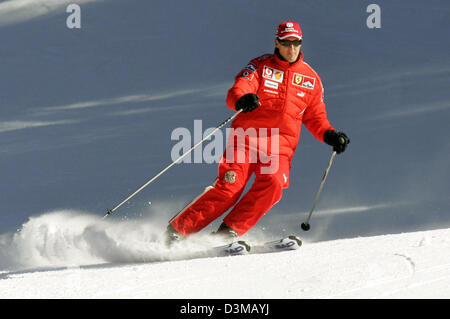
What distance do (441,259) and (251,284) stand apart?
1.37 metres

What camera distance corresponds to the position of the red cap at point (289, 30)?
21.0 ft

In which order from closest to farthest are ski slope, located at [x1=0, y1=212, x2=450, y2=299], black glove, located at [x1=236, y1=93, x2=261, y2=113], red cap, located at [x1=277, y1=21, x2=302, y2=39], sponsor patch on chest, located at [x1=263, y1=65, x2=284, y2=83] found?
ski slope, located at [x1=0, y1=212, x2=450, y2=299]
black glove, located at [x1=236, y1=93, x2=261, y2=113]
red cap, located at [x1=277, y1=21, x2=302, y2=39]
sponsor patch on chest, located at [x1=263, y1=65, x2=284, y2=83]

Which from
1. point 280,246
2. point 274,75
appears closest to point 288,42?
point 274,75

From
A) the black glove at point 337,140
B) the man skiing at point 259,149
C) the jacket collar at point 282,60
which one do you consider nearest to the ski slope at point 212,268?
the man skiing at point 259,149

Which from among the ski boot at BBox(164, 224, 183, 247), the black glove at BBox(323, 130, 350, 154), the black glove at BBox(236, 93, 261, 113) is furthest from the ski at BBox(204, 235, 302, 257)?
the black glove at BBox(236, 93, 261, 113)

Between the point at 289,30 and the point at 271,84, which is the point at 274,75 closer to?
A: the point at 271,84

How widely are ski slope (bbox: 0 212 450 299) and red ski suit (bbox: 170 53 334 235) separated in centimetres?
33

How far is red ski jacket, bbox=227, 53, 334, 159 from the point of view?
6492mm

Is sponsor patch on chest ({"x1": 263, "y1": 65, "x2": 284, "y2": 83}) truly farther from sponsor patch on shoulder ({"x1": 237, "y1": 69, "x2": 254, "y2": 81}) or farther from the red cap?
the red cap

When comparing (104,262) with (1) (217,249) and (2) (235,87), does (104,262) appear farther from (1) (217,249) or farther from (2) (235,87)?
(2) (235,87)

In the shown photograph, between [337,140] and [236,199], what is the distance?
109 centimetres

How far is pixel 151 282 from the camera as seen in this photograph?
4875 millimetres
